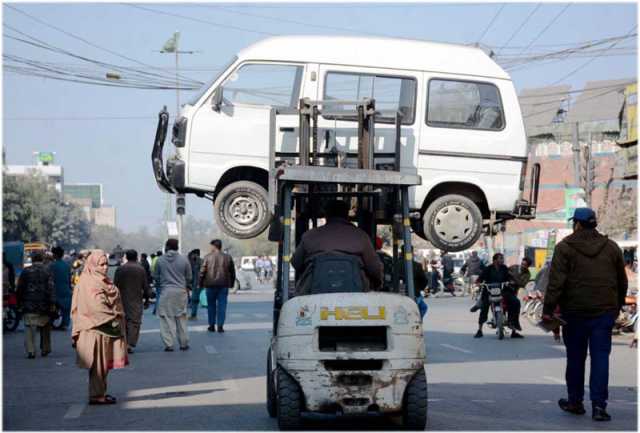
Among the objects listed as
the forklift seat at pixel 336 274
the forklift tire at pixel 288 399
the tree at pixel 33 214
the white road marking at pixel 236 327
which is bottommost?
the tree at pixel 33 214

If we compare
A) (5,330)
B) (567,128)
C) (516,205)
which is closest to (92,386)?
(516,205)

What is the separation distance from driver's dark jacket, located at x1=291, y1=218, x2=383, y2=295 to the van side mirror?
→ 4615 millimetres

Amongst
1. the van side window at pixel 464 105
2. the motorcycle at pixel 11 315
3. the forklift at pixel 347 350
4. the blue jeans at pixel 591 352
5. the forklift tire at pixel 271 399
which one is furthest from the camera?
the motorcycle at pixel 11 315

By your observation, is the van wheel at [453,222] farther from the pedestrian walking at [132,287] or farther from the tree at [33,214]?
the tree at [33,214]

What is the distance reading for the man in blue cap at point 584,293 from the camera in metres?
10.4

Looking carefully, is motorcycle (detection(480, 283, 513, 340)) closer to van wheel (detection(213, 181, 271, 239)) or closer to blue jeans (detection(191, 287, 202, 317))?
blue jeans (detection(191, 287, 202, 317))

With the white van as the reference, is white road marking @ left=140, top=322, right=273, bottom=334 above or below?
below

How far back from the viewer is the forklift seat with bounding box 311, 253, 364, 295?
9.54m

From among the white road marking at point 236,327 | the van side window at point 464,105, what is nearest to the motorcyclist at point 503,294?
the white road marking at point 236,327

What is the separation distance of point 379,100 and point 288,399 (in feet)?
19.2

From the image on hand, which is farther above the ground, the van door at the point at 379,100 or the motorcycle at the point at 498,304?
the van door at the point at 379,100

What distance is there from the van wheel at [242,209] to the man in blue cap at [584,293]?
4462 millimetres

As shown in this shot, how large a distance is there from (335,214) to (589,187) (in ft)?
140

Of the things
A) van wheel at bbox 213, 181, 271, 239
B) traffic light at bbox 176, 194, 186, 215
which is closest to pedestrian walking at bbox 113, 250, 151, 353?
traffic light at bbox 176, 194, 186, 215
